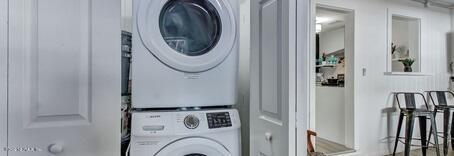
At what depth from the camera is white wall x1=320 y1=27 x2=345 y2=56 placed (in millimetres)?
4887

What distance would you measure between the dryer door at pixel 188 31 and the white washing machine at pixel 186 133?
0.25 metres

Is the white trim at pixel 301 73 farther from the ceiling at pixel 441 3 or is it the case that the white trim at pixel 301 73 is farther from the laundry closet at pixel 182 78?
the ceiling at pixel 441 3

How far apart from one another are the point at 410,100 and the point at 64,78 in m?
3.95

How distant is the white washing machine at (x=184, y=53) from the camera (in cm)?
125

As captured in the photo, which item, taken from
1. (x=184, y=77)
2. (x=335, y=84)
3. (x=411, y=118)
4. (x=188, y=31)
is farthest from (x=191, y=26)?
(x=335, y=84)

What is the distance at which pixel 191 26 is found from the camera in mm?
1435

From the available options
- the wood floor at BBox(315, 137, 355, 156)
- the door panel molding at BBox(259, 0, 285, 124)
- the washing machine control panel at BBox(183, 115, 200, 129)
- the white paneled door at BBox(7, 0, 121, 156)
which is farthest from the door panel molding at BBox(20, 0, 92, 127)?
the wood floor at BBox(315, 137, 355, 156)

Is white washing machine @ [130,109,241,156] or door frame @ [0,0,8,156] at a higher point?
door frame @ [0,0,8,156]

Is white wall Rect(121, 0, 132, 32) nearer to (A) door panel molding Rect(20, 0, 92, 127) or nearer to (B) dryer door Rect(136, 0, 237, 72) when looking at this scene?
(B) dryer door Rect(136, 0, 237, 72)

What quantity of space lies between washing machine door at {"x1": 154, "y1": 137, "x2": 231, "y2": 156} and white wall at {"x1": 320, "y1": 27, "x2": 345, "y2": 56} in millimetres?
4169

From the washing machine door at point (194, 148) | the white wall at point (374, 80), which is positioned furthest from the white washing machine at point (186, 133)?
the white wall at point (374, 80)

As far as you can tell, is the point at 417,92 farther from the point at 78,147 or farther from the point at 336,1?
the point at 78,147

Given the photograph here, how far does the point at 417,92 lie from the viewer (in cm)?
379

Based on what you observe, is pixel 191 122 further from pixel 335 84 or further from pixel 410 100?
pixel 410 100
